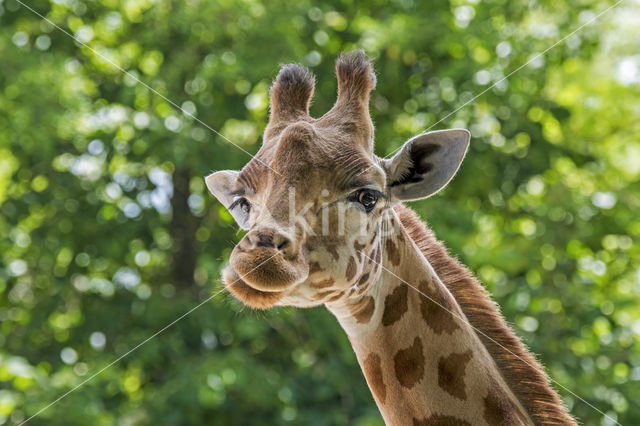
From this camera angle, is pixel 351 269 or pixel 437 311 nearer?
pixel 351 269

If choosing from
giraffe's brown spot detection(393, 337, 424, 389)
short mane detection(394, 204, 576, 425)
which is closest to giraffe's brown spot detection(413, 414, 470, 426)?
giraffe's brown spot detection(393, 337, 424, 389)

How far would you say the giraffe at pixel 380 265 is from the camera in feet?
7.11

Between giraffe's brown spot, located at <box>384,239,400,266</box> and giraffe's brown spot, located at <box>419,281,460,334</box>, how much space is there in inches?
4.5

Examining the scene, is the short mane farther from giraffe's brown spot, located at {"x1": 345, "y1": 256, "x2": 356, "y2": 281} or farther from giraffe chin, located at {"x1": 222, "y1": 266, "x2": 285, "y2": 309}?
giraffe chin, located at {"x1": 222, "y1": 266, "x2": 285, "y2": 309}

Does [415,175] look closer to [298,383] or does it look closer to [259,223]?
[259,223]

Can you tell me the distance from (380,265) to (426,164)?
37cm

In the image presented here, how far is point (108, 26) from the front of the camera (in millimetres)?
8250

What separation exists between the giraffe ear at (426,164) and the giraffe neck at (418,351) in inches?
5.3

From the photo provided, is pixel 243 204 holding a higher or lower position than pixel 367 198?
lower

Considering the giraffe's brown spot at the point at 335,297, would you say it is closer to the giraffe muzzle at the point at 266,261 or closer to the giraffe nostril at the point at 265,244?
the giraffe muzzle at the point at 266,261

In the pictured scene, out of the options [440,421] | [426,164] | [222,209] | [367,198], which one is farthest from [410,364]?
[222,209]

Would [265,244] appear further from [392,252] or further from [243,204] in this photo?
[392,252]

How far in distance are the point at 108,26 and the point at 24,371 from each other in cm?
448

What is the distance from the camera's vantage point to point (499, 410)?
2275mm
